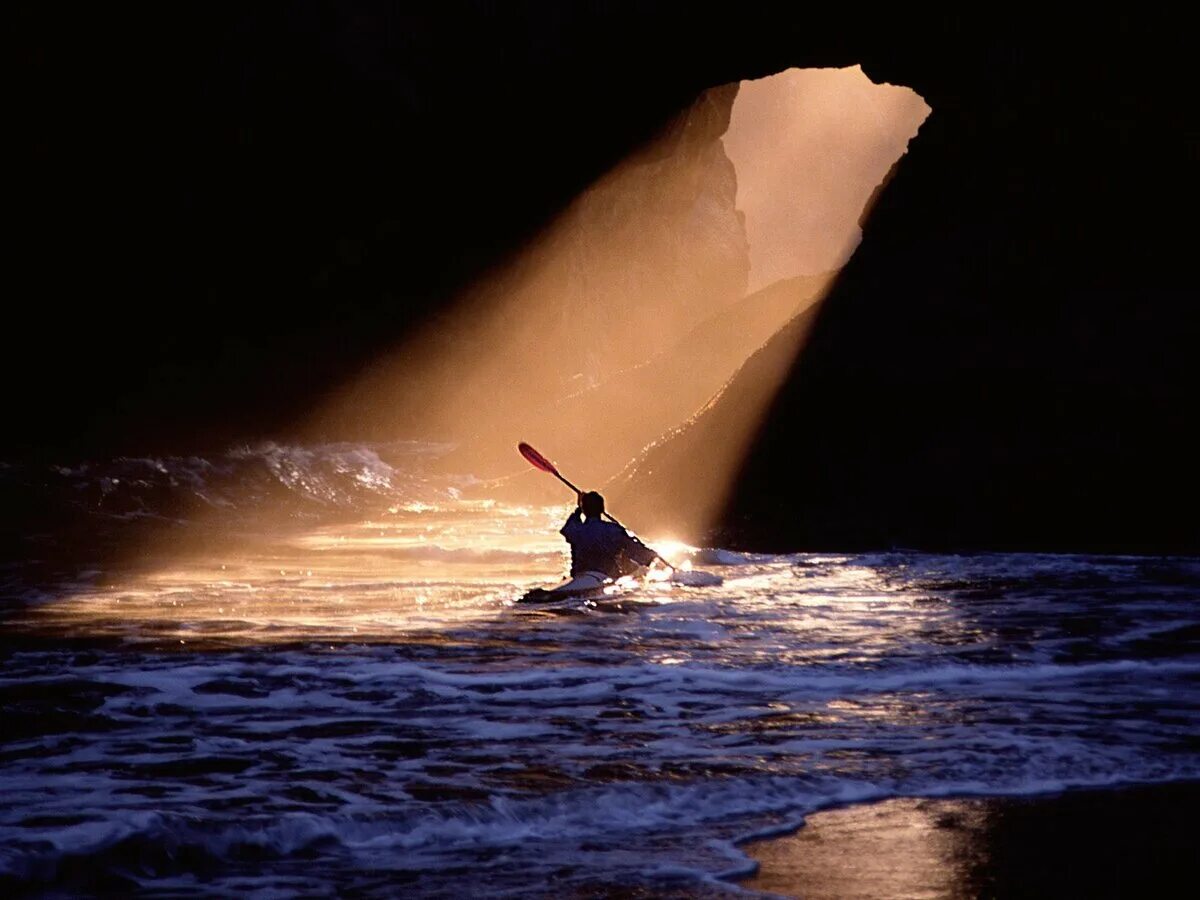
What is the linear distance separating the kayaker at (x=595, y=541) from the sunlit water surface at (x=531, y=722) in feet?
1.44

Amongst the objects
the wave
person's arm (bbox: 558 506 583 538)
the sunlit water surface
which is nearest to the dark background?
the wave

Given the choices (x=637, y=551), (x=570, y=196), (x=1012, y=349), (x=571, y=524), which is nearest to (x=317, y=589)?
(x=571, y=524)

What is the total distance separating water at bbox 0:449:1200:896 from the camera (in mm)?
5656

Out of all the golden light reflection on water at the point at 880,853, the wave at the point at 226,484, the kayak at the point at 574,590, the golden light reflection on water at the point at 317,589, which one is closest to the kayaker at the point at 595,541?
the kayak at the point at 574,590

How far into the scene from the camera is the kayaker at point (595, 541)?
46.1ft

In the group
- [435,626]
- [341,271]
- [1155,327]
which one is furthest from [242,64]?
[435,626]

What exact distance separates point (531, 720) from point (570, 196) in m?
25.0

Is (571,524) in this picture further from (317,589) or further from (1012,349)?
(1012,349)

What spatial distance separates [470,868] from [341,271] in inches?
1108

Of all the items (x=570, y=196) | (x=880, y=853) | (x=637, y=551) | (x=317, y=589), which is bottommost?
(x=880, y=853)

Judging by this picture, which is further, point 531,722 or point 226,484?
point 226,484

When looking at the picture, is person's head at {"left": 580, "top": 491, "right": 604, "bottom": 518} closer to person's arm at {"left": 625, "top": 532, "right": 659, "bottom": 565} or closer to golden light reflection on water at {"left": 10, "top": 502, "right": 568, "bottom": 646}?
person's arm at {"left": 625, "top": 532, "right": 659, "bottom": 565}

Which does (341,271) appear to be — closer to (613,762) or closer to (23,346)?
(23,346)

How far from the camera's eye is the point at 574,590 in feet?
44.7
